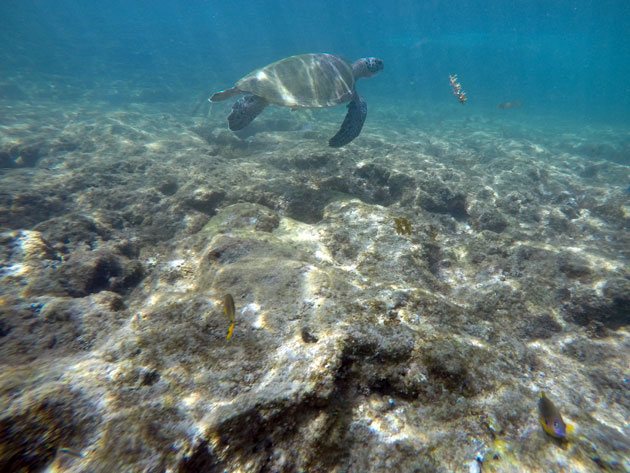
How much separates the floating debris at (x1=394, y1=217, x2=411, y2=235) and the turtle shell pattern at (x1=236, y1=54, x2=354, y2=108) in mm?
3850

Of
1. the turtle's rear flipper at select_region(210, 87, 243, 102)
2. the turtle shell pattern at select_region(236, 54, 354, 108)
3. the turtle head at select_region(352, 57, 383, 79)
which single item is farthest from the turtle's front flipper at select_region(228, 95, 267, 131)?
the turtle head at select_region(352, 57, 383, 79)

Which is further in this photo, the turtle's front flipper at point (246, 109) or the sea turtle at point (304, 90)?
the turtle's front flipper at point (246, 109)

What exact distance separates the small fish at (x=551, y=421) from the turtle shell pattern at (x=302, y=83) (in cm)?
676

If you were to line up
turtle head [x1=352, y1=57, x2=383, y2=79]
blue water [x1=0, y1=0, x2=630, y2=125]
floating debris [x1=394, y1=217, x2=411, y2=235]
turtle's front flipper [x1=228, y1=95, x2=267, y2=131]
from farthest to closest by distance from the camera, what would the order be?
blue water [x1=0, y1=0, x2=630, y2=125] < turtle head [x1=352, y1=57, x2=383, y2=79] < turtle's front flipper [x1=228, y1=95, x2=267, y2=131] < floating debris [x1=394, y1=217, x2=411, y2=235]

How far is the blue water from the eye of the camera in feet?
116

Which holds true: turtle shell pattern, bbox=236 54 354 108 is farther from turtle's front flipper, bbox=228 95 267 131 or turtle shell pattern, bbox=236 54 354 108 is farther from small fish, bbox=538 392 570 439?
small fish, bbox=538 392 570 439

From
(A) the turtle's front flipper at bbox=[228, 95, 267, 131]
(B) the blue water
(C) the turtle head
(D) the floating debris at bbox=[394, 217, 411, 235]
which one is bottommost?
(D) the floating debris at bbox=[394, 217, 411, 235]

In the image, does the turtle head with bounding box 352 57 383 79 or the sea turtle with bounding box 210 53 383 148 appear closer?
the sea turtle with bounding box 210 53 383 148

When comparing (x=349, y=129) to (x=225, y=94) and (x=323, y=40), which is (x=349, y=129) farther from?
(x=323, y=40)

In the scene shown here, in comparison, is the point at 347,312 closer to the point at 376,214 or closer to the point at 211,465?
the point at 211,465

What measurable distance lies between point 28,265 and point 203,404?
13.2 feet

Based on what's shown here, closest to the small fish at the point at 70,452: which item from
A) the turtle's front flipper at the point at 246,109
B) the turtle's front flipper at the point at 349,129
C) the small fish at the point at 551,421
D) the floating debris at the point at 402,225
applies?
the small fish at the point at 551,421

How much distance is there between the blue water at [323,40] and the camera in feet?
116

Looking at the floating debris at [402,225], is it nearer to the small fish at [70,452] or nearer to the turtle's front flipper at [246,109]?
the small fish at [70,452]
